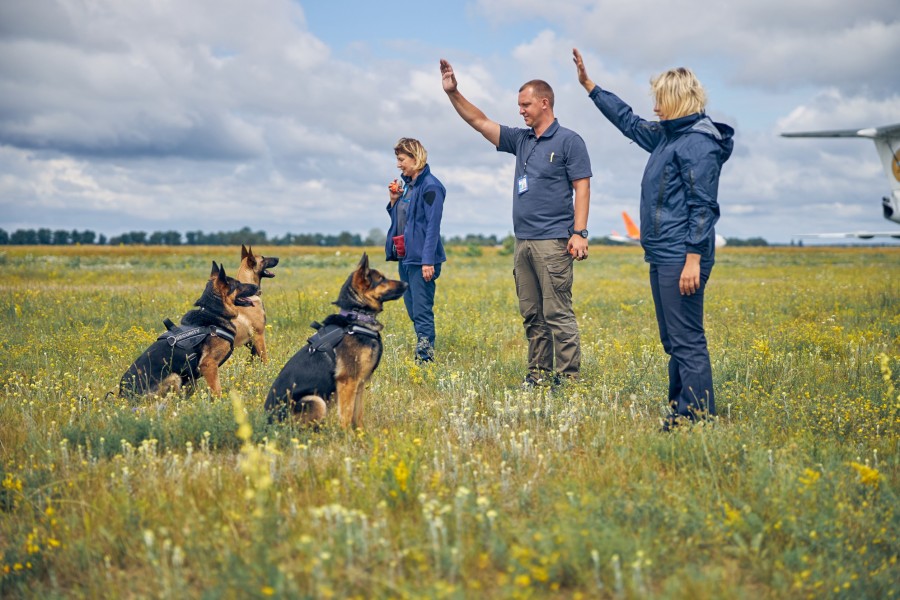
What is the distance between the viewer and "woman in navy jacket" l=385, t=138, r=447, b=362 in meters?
7.68

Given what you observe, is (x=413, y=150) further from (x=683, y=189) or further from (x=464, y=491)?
(x=464, y=491)

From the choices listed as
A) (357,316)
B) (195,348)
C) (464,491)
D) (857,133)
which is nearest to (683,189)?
(357,316)

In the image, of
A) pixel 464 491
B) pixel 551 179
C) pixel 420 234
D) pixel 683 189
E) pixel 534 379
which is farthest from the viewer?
pixel 420 234

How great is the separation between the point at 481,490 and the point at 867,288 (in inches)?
676

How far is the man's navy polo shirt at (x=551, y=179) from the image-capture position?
20.4 ft

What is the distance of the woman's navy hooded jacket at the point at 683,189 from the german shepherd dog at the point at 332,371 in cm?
227

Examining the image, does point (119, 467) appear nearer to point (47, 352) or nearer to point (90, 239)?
point (47, 352)

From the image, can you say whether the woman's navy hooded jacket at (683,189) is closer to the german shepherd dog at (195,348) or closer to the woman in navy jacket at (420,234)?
the woman in navy jacket at (420,234)

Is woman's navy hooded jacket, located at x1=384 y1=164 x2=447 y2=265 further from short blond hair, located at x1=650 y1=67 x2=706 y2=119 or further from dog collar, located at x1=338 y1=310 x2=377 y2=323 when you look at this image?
short blond hair, located at x1=650 y1=67 x2=706 y2=119

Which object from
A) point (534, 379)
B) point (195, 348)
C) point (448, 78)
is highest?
point (448, 78)

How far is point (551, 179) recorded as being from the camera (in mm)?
6266

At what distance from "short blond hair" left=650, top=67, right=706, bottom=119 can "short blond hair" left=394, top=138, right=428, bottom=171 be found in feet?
11.4

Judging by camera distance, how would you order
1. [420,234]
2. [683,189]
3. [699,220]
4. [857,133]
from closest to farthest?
1. [699,220]
2. [683,189]
3. [420,234]
4. [857,133]

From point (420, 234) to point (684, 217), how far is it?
3.61 metres
